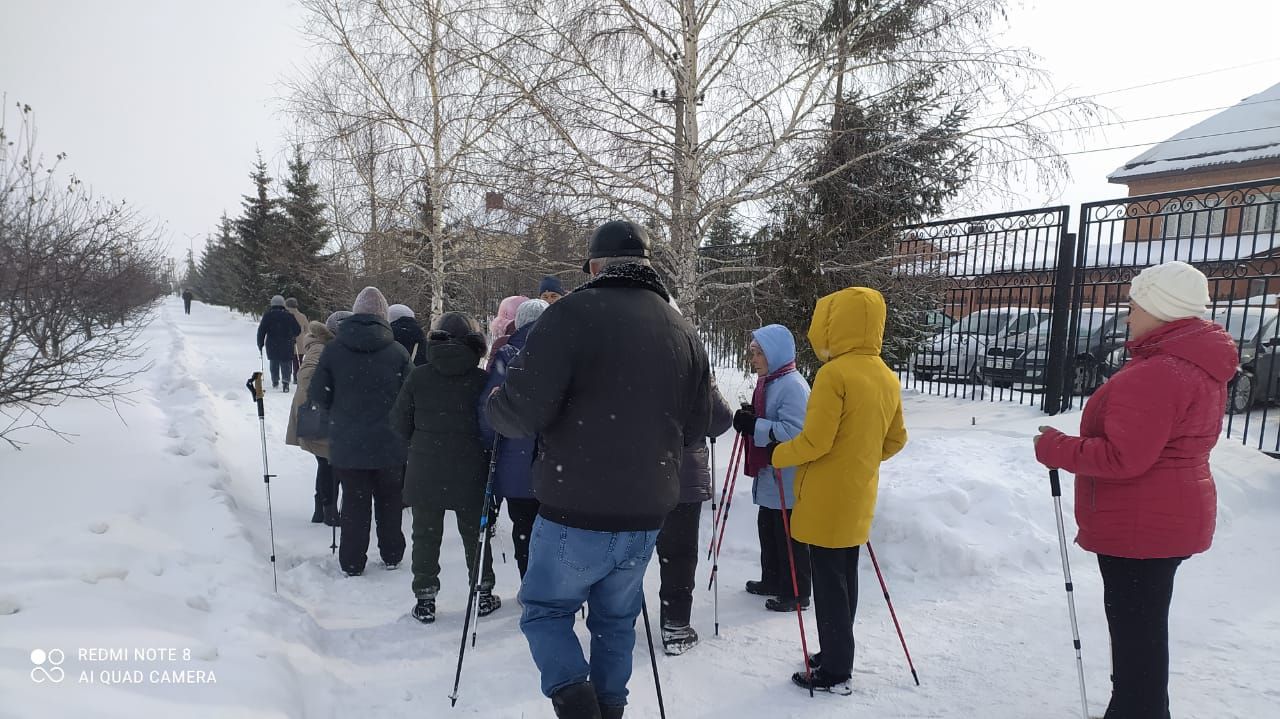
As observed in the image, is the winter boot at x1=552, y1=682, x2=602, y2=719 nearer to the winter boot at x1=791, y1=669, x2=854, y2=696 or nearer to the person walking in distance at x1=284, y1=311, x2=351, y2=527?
the winter boot at x1=791, y1=669, x2=854, y2=696

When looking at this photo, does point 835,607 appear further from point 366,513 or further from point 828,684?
point 366,513

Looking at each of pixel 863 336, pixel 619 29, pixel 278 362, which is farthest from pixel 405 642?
pixel 278 362

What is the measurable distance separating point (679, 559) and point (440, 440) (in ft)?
5.46

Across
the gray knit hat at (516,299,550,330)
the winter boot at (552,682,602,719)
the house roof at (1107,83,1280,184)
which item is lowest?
the winter boot at (552,682,602,719)

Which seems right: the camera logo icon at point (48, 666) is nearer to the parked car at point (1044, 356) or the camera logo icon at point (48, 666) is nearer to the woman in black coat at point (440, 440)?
the woman in black coat at point (440, 440)

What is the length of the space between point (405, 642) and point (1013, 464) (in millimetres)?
4989

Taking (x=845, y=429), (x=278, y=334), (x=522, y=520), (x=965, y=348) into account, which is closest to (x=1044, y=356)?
(x=965, y=348)

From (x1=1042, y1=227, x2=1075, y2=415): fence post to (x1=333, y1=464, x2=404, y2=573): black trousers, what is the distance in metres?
6.58

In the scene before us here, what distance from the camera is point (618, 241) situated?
2562 mm

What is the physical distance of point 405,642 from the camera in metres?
3.81

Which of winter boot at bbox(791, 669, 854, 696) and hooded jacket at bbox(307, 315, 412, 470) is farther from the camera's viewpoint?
hooded jacket at bbox(307, 315, 412, 470)

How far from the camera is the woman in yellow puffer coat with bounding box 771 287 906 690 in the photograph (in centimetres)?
318

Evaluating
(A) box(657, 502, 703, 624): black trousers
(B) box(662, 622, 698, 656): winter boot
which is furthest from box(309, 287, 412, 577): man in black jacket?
(B) box(662, 622, 698, 656): winter boot

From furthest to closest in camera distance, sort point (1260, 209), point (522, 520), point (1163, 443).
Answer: point (1260, 209), point (522, 520), point (1163, 443)
